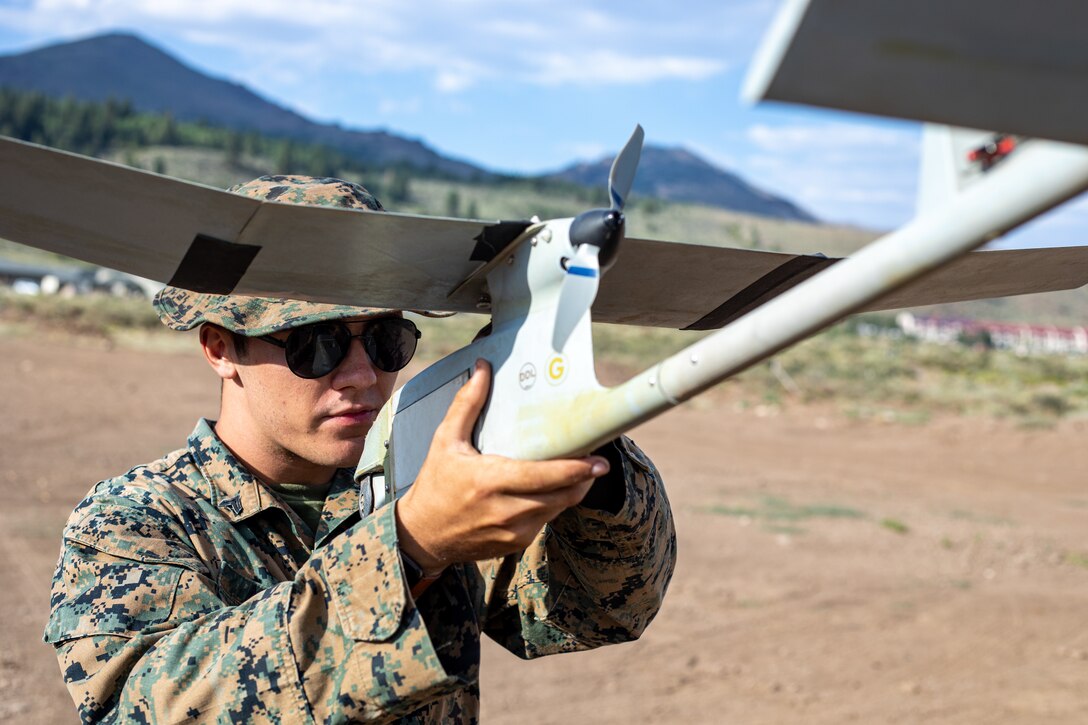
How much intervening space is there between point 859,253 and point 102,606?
1524 millimetres

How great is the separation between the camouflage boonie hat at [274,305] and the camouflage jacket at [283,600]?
12.6 inches

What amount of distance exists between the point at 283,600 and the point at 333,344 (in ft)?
2.41

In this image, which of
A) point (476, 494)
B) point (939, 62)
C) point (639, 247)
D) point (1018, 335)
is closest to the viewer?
point (939, 62)

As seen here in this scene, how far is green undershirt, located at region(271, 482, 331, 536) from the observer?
105 inches

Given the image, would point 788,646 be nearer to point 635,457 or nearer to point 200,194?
point 635,457

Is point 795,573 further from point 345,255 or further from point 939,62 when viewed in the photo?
point 939,62

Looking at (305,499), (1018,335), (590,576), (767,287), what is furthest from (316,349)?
(1018,335)

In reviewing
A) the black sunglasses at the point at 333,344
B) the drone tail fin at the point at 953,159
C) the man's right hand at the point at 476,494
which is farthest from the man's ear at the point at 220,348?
the drone tail fin at the point at 953,159

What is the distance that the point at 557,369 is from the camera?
5.47 feet

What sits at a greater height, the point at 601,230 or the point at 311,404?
the point at 601,230

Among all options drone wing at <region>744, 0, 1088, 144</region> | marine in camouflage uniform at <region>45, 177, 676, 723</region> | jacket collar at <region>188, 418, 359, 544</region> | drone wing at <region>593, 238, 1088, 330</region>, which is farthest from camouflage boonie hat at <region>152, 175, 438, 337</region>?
drone wing at <region>744, 0, 1088, 144</region>

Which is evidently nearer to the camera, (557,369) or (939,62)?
(939,62)

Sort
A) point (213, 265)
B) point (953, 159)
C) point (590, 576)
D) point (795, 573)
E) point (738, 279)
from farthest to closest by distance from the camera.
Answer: point (795, 573)
point (590, 576)
point (738, 279)
point (213, 265)
point (953, 159)

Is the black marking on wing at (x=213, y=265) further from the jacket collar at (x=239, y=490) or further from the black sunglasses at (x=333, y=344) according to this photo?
the jacket collar at (x=239, y=490)
